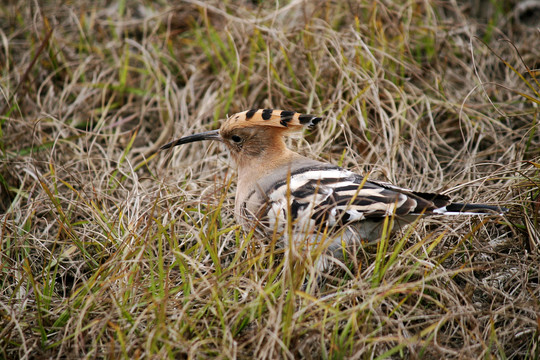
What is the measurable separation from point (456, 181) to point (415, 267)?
954 millimetres

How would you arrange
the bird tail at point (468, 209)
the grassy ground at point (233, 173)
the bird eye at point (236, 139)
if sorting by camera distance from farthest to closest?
the bird eye at point (236, 139) → the bird tail at point (468, 209) → the grassy ground at point (233, 173)

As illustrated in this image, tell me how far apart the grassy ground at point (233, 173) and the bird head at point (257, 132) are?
0.91 feet

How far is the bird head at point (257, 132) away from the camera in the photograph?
265cm

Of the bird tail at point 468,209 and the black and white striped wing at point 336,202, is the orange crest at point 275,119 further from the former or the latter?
the bird tail at point 468,209

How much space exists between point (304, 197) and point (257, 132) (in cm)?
55

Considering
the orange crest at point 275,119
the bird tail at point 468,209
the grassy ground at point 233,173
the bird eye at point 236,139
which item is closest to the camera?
the grassy ground at point 233,173

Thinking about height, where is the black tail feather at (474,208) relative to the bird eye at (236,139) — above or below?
below

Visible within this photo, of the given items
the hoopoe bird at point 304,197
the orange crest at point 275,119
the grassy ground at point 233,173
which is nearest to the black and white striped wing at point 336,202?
the hoopoe bird at point 304,197

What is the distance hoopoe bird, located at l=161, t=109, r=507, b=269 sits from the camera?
219 centimetres

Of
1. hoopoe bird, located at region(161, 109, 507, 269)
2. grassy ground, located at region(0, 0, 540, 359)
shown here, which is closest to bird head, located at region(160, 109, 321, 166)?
hoopoe bird, located at region(161, 109, 507, 269)

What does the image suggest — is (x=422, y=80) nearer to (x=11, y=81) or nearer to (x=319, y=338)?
(x=319, y=338)

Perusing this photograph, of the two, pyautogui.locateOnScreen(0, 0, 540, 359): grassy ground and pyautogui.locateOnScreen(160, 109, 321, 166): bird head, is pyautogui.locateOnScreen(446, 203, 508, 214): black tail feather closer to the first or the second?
pyautogui.locateOnScreen(0, 0, 540, 359): grassy ground

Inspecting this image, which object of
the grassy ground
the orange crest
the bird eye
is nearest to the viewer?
the grassy ground

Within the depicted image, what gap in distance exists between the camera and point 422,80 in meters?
3.35
